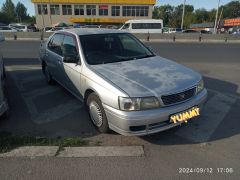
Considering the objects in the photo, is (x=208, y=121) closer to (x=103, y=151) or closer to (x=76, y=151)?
(x=103, y=151)

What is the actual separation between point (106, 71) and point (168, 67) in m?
1.17

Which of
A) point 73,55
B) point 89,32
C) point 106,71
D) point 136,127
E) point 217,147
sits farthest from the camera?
point 89,32

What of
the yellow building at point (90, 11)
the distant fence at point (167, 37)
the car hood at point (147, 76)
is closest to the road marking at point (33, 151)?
the car hood at point (147, 76)

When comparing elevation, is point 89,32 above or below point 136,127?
above

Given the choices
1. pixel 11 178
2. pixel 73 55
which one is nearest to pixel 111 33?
pixel 73 55

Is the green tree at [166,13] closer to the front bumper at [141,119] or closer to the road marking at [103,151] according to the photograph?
the front bumper at [141,119]

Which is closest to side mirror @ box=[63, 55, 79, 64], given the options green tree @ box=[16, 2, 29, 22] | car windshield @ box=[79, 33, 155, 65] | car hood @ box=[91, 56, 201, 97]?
car windshield @ box=[79, 33, 155, 65]

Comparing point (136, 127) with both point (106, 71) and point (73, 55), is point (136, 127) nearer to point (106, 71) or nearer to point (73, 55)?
point (106, 71)

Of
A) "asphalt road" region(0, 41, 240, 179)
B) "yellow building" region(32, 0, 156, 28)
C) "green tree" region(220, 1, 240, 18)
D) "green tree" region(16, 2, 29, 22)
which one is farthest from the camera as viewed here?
"green tree" region(16, 2, 29, 22)

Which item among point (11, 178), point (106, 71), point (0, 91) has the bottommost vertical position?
point (11, 178)

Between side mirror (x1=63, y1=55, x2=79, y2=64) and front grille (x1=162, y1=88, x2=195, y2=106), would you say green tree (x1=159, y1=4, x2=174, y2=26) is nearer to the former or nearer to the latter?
side mirror (x1=63, y1=55, x2=79, y2=64)

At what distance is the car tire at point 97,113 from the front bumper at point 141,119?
171 mm

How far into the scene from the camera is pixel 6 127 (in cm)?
412

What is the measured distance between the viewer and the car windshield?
14.4 feet
